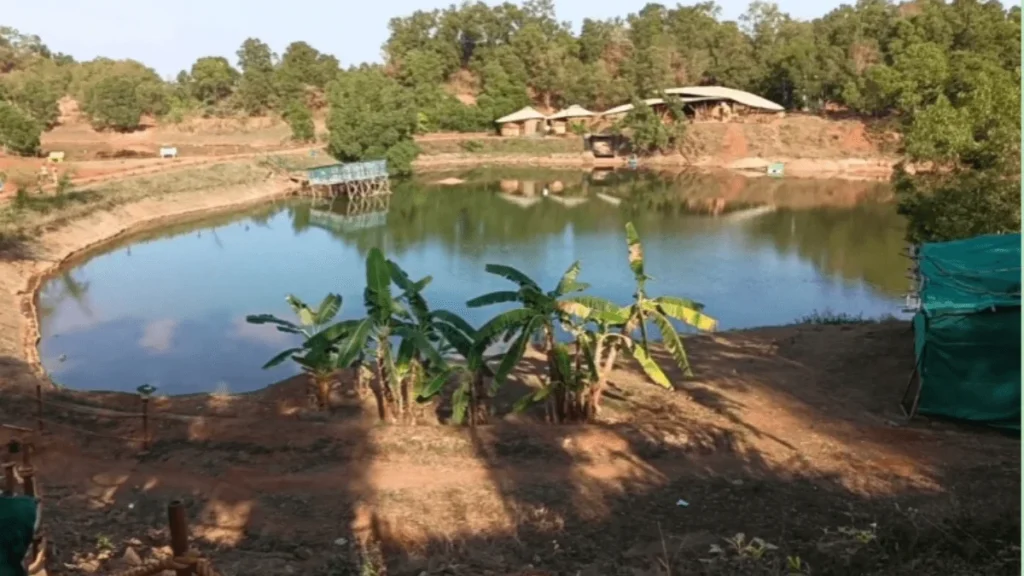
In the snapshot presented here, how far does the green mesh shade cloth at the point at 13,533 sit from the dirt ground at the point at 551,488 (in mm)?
3172

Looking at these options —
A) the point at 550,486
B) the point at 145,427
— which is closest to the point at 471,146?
the point at 145,427

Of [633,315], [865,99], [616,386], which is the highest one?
[865,99]

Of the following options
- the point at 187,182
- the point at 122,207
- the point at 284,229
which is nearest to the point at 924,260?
the point at 284,229

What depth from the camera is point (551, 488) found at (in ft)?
27.2

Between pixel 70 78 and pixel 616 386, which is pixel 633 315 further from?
pixel 70 78

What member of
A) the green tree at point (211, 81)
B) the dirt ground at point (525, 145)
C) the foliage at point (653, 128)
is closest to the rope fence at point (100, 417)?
the dirt ground at point (525, 145)

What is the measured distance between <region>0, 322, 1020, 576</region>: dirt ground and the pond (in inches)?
Answer: 241

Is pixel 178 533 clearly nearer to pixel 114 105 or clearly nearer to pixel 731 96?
pixel 731 96

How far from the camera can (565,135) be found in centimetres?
5822

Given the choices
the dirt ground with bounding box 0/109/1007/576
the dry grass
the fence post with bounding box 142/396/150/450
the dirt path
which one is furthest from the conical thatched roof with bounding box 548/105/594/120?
the fence post with bounding box 142/396/150/450

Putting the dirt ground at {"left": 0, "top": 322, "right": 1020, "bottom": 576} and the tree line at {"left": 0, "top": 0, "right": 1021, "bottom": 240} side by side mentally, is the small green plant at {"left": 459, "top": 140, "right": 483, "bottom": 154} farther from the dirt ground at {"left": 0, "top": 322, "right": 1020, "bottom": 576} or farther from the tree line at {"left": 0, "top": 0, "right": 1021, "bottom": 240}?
the dirt ground at {"left": 0, "top": 322, "right": 1020, "bottom": 576}

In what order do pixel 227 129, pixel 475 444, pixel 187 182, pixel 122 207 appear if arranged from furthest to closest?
pixel 227 129 → pixel 187 182 → pixel 122 207 → pixel 475 444

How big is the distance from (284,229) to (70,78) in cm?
4283

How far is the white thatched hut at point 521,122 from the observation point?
5703 centimetres
